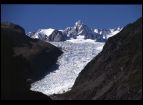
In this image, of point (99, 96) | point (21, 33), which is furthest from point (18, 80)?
point (21, 33)

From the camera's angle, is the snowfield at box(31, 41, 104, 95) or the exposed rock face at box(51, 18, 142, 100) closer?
the exposed rock face at box(51, 18, 142, 100)

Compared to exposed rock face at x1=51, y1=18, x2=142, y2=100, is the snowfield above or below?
below

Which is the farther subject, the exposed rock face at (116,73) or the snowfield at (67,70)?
the snowfield at (67,70)

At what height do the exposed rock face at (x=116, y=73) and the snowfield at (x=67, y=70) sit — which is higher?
the exposed rock face at (x=116, y=73)

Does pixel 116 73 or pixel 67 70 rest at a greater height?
pixel 116 73
